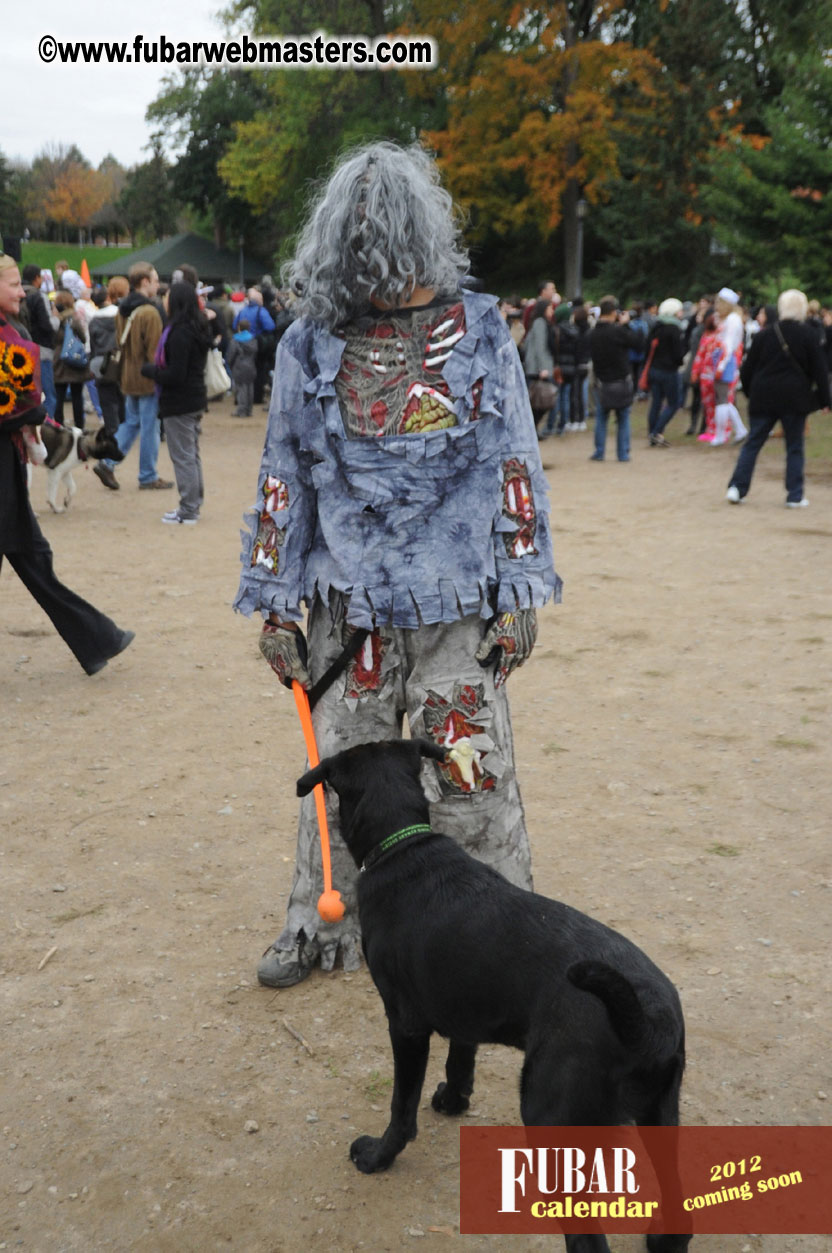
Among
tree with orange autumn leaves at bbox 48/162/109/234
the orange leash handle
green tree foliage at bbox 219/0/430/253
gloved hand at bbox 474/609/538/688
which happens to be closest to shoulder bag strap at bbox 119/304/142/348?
the orange leash handle

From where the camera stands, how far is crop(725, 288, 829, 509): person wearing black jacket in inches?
392

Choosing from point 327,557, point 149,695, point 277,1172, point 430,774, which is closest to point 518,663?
point 430,774

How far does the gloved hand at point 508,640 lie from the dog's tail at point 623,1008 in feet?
3.35

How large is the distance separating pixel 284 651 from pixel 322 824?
0.48 metres

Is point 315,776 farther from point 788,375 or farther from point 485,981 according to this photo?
point 788,375

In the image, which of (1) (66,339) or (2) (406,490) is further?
(1) (66,339)

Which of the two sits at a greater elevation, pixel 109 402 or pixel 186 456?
pixel 109 402

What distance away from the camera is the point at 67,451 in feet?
32.6

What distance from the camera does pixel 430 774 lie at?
3049mm

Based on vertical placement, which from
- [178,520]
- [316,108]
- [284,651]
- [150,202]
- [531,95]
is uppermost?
[150,202]

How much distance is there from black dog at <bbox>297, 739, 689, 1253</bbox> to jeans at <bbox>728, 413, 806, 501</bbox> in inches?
331

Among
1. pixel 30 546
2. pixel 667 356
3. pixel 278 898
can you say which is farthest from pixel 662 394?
pixel 278 898

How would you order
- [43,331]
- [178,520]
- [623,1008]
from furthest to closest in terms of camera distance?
[43,331]
[178,520]
[623,1008]

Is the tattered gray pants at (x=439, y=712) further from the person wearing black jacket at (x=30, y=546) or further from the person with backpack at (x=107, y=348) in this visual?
the person with backpack at (x=107, y=348)
